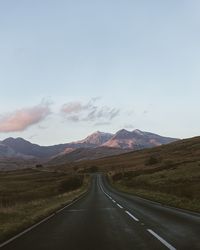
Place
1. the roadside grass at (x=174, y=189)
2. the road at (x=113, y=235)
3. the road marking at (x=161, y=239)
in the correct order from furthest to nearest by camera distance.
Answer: the roadside grass at (x=174, y=189)
the road at (x=113, y=235)
the road marking at (x=161, y=239)

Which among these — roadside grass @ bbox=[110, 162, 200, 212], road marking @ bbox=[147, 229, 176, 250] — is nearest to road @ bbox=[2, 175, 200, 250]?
road marking @ bbox=[147, 229, 176, 250]

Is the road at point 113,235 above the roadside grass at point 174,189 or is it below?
A: below

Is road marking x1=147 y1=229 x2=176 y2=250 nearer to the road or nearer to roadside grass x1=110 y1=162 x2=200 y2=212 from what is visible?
the road

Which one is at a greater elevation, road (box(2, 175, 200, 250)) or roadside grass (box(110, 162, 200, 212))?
roadside grass (box(110, 162, 200, 212))

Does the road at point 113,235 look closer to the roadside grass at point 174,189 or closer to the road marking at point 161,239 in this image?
the road marking at point 161,239

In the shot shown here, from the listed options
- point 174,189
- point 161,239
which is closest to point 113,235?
point 161,239

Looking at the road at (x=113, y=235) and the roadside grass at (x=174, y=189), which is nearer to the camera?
the road at (x=113, y=235)

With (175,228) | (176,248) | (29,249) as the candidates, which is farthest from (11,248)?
(175,228)

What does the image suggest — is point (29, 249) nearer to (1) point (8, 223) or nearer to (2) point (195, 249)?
(2) point (195, 249)

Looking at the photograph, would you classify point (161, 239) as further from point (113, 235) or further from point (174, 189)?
point (174, 189)

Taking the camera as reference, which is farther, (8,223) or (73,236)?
(8,223)

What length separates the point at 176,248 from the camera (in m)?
12.6

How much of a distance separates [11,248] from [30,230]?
4.97 metres

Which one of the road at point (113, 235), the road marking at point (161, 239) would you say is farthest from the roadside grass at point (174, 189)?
the road marking at point (161, 239)
